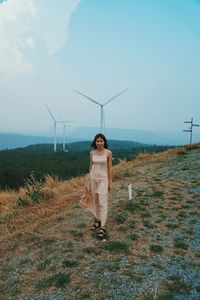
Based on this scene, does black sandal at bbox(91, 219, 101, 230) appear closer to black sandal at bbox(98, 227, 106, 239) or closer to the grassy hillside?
the grassy hillside

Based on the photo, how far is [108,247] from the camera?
23.4ft

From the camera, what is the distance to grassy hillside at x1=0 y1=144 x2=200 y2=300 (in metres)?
5.81

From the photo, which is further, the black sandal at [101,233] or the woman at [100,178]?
the woman at [100,178]

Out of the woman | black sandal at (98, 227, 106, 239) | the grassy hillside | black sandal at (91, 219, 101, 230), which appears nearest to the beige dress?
the woman

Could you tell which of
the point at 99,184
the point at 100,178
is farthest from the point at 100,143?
the point at 99,184

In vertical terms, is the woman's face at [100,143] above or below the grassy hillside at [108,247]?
above

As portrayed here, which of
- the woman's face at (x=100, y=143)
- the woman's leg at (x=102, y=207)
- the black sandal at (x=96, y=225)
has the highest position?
the woman's face at (x=100, y=143)

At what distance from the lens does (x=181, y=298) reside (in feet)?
18.0

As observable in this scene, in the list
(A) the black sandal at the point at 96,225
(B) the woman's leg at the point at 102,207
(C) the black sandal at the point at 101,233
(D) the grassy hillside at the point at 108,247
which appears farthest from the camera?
(A) the black sandal at the point at 96,225

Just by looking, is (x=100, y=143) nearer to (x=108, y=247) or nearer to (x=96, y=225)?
(x=96, y=225)

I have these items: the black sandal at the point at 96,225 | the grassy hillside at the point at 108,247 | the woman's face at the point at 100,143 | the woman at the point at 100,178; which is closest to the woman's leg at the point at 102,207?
the woman at the point at 100,178

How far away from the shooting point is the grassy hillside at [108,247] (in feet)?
19.1

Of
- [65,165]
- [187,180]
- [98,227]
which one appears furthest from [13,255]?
[65,165]

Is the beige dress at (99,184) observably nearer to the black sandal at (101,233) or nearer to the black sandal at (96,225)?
the black sandal at (101,233)
